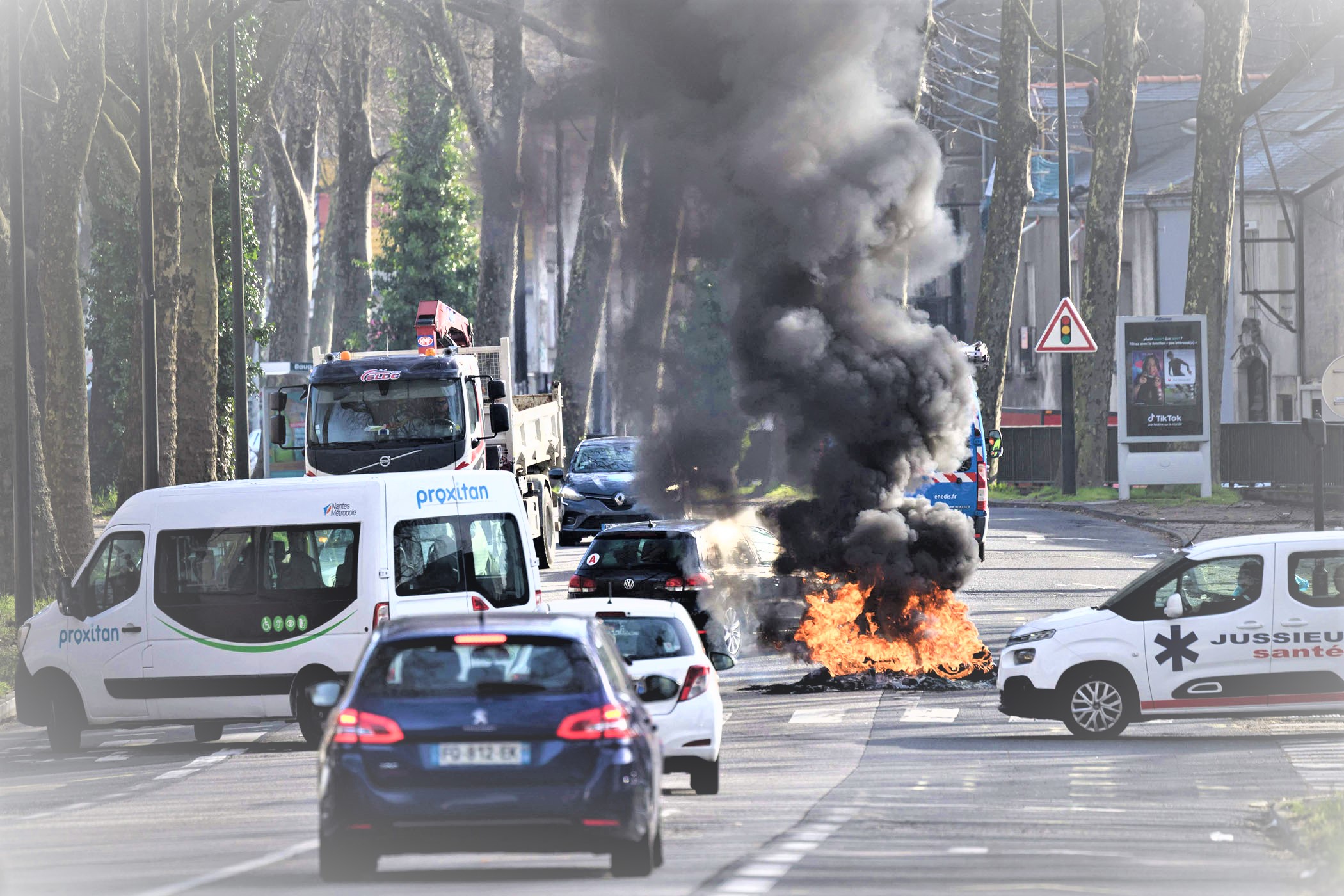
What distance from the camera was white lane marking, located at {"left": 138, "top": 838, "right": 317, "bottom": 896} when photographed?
8477mm

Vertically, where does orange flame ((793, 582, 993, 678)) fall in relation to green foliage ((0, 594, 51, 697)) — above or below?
above

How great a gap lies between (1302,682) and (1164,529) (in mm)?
16760

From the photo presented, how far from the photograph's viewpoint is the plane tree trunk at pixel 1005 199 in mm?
40719

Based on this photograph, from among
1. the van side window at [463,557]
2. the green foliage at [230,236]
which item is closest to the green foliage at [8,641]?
the van side window at [463,557]

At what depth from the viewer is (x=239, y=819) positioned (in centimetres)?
1120

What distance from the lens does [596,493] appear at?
108ft

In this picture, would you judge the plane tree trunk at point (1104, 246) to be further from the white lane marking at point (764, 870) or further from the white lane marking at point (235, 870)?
the white lane marking at point (764, 870)

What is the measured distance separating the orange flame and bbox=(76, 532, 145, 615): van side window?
20.0 feet

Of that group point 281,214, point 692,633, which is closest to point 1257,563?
point 692,633

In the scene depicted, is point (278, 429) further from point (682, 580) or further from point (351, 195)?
point (351, 195)

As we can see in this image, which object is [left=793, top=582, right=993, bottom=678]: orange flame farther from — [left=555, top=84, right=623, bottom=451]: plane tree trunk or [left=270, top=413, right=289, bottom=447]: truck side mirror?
[left=555, top=84, right=623, bottom=451]: plane tree trunk

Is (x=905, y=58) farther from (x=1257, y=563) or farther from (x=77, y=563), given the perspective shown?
(x=77, y=563)

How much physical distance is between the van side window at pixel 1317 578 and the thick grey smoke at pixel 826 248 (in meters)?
4.11

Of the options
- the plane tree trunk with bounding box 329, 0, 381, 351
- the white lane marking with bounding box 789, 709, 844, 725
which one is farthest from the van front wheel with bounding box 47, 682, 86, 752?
the plane tree trunk with bounding box 329, 0, 381, 351
